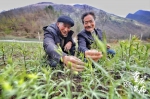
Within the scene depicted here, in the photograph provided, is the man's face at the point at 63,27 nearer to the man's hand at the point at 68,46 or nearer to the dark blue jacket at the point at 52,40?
the dark blue jacket at the point at 52,40

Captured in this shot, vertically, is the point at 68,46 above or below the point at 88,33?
below

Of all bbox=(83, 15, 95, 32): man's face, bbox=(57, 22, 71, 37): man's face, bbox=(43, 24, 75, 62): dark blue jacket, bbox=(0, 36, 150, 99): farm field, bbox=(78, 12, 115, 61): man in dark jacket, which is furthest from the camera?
bbox=(83, 15, 95, 32): man's face

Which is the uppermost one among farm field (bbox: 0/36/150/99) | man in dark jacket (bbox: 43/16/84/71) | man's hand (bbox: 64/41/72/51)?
man in dark jacket (bbox: 43/16/84/71)

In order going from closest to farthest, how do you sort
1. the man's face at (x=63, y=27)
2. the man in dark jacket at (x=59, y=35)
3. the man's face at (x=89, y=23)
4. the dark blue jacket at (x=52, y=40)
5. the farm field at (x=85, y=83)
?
the farm field at (x=85, y=83), the dark blue jacket at (x=52, y=40), the man in dark jacket at (x=59, y=35), the man's face at (x=63, y=27), the man's face at (x=89, y=23)

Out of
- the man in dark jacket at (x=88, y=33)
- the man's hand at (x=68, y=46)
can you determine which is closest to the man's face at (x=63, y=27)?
the man's hand at (x=68, y=46)

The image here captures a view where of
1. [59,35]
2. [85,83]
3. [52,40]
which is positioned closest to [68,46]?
[59,35]

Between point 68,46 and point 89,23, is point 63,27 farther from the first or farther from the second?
point 89,23

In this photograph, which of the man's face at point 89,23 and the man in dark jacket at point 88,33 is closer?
the man in dark jacket at point 88,33

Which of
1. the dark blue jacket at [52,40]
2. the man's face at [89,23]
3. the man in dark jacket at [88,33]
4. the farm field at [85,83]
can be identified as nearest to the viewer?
the farm field at [85,83]

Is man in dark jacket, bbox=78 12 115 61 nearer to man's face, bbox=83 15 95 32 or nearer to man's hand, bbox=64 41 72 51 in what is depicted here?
man's face, bbox=83 15 95 32

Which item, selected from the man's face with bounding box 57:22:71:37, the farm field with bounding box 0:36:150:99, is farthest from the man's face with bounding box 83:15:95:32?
the farm field with bounding box 0:36:150:99

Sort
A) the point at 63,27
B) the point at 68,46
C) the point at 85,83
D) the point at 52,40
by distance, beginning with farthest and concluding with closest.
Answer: the point at 68,46, the point at 63,27, the point at 52,40, the point at 85,83

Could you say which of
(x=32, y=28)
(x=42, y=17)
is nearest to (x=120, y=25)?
(x=42, y=17)

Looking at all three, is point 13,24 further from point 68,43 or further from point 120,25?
point 120,25
